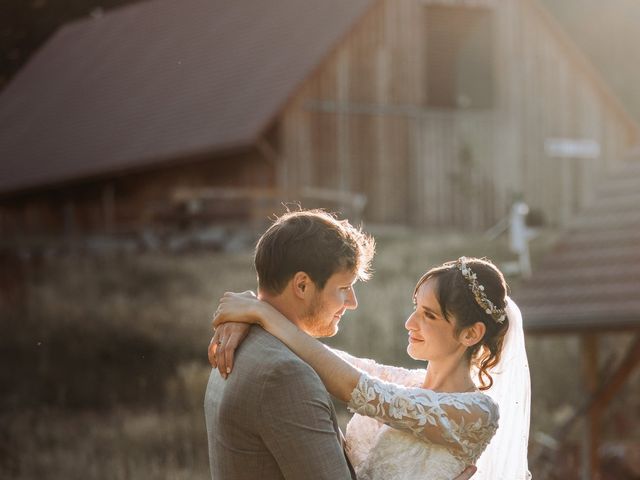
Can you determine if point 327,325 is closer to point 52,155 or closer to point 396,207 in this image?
point 396,207

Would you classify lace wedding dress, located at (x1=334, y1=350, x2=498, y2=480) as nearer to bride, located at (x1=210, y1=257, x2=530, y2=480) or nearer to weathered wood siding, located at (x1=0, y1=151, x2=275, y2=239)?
bride, located at (x1=210, y1=257, x2=530, y2=480)

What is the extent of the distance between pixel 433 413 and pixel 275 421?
2.05 ft

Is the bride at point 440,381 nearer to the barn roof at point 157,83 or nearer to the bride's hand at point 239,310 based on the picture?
the bride's hand at point 239,310

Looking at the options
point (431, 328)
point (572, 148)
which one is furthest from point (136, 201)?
point (431, 328)

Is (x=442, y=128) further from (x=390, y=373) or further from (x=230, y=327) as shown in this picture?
(x=230, y=327)

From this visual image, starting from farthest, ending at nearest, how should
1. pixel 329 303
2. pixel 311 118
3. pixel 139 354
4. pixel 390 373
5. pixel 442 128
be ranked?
pixel 442 128 < pixel 311 118 < pixel 139 354 < pixel 390 373 < pixel 329 303

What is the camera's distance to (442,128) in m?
25.0

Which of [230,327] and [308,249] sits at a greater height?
[308,249]

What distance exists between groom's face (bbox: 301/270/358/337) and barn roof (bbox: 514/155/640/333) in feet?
27.9

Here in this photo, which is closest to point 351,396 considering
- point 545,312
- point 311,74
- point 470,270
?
point 470,270

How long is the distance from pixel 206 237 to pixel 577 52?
30.8 ft

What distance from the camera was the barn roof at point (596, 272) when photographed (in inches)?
474

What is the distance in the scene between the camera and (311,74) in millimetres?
23578

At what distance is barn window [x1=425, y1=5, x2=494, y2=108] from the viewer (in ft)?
83.7
